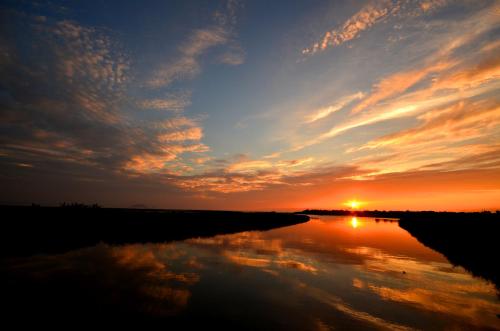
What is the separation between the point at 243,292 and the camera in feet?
51.1

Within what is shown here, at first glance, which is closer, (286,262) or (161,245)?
(286,262)

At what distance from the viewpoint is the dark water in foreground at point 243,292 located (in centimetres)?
1159

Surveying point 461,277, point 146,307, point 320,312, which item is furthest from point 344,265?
point 146,307

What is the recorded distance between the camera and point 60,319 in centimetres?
1065

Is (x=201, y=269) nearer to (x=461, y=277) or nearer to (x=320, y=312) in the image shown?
(x=320, y=312)

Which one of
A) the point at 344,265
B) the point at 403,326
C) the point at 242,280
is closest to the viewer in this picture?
the point at 403,326

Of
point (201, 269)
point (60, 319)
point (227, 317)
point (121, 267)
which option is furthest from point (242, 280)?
point (60, 319)

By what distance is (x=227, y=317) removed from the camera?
11.8 metres

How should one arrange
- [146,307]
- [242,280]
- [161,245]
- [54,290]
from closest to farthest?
1. [146,307]
2. [54,290]
3. [242,280]
4. [161,245]

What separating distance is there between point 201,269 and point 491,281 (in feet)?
71.1

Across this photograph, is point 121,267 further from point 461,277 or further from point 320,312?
point 461,277

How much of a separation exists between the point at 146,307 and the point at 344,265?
1754cm

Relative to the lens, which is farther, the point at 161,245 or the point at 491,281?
the point at 161,245

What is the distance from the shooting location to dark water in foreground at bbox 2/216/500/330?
38.0ft
